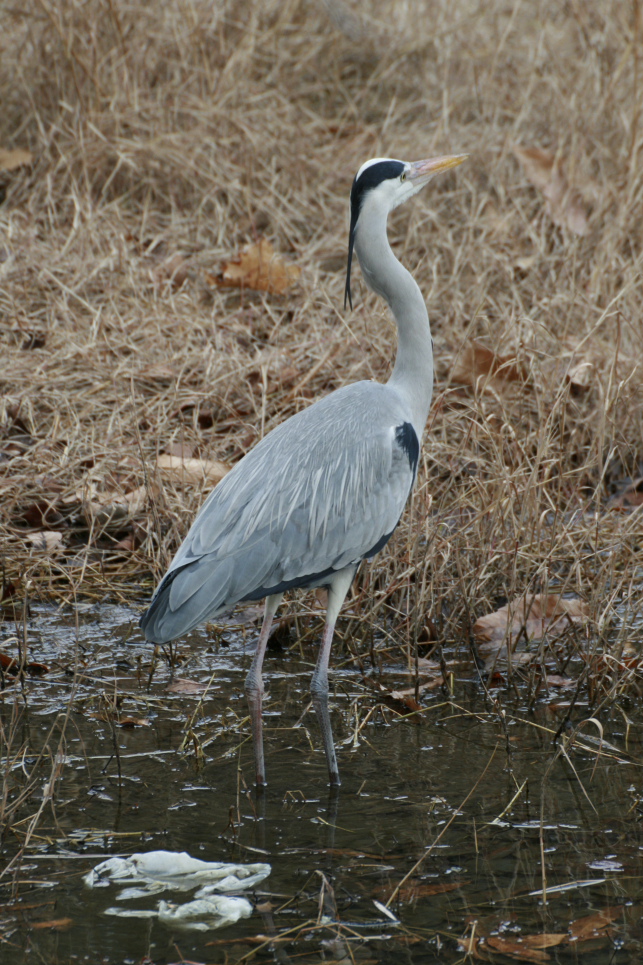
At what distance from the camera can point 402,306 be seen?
4094 mm

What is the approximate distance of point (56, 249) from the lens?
698 centimetres

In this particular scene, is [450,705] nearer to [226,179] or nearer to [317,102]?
[226,179]

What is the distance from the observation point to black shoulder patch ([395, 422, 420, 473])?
3943 mm

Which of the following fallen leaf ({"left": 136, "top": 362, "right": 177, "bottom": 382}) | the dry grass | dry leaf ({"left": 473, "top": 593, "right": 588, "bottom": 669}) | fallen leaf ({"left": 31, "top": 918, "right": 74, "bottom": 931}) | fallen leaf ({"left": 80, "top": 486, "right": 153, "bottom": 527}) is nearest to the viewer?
fallen leaf ({"left": 31, "top": 918, "right": 74, "bottom": 931})

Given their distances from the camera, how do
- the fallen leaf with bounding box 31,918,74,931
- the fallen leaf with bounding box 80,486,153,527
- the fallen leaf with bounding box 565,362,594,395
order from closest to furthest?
the fallen leaf with bounding box 31,918,74,931 → the fallen leaf with bounding box 80,486,153,527 → the fallen leaf with bounding box 565,362,594,395

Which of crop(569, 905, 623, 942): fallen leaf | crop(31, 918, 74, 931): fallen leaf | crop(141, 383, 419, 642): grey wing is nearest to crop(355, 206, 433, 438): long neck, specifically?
crop(141, 383, 419, 642): grey wing

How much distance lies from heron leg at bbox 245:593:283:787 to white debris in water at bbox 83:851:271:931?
51 centimetres

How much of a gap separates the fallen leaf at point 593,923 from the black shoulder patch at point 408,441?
168cm

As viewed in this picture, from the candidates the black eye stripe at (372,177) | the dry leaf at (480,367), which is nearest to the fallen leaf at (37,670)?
the black eye stripe at (372,177)

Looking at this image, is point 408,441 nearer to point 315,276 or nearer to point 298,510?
point 298,510

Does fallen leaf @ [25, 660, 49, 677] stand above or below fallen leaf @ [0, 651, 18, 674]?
below

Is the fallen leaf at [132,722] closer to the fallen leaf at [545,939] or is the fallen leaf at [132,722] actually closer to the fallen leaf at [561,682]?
the fallen leaf at [561,682]

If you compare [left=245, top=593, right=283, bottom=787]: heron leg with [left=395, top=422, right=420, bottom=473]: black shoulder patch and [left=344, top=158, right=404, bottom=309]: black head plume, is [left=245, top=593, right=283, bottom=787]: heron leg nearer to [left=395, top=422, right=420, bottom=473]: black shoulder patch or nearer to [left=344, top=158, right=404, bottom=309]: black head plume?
[left=395, top=422, right=420, bottom=473]: black shoulder patch

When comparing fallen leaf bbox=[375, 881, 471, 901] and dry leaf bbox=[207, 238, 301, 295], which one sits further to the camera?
dry leaf bbox=[207, 238, 301, 295]
